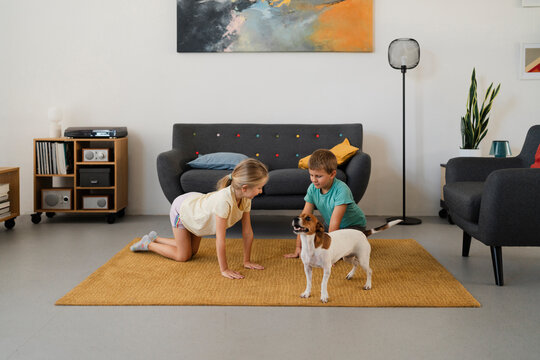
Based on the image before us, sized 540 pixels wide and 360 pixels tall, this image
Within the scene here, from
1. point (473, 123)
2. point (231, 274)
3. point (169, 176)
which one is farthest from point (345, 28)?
point (231, 274)

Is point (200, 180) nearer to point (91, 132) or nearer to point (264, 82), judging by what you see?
point (91, 132)

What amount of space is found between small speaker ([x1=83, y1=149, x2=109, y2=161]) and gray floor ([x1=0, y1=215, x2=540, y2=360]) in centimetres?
159

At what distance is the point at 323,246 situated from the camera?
227 cm

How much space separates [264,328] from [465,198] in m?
1.39

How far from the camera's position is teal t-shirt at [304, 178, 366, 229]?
9.47ft

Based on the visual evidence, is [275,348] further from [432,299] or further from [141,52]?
[141,52]

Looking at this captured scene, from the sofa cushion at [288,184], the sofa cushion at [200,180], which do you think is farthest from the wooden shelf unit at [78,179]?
the sofa cushion at [288,184]

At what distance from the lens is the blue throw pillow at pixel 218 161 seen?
13.1ft

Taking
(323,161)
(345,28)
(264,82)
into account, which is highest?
(345,28)

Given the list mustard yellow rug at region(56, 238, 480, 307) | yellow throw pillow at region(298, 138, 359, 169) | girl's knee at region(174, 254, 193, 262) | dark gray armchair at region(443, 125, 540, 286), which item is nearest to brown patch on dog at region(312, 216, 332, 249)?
mustard yellow rug at region(56, 238, 480, 307)

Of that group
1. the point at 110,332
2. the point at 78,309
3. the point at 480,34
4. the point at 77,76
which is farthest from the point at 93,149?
the point at 480,34

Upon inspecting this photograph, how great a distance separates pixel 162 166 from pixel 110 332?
1939mm

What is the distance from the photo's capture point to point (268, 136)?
4438mm

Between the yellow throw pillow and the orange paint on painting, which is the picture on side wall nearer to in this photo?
the orange paint on painting
